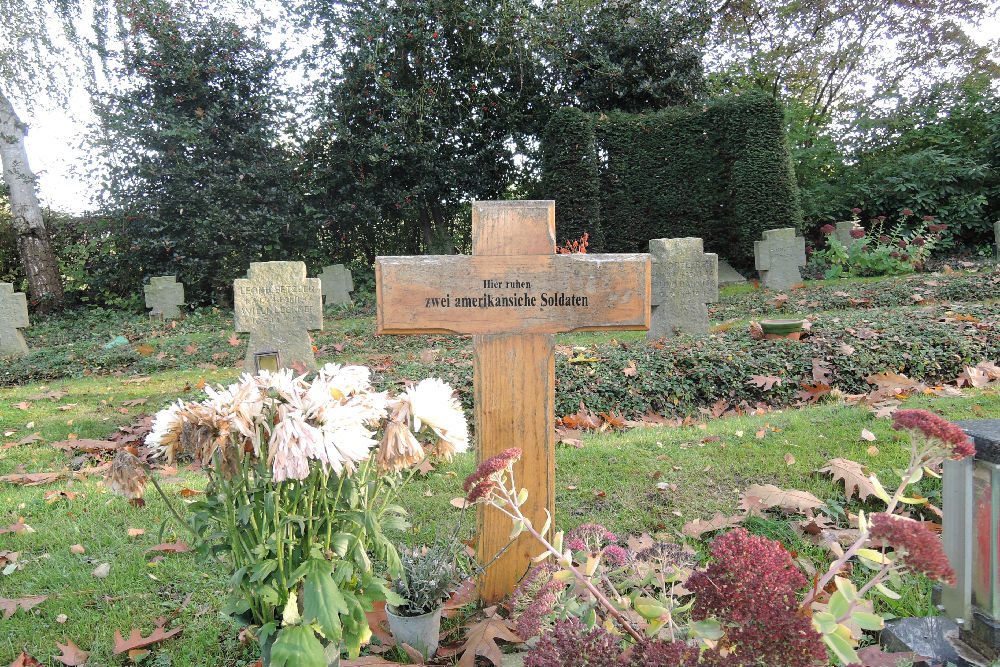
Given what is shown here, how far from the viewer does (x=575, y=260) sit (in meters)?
2.56

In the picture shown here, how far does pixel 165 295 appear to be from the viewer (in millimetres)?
13117

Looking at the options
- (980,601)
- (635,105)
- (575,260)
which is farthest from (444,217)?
(980,601)

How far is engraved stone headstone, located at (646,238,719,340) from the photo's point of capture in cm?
841

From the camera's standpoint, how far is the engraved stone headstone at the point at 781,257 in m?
12.9

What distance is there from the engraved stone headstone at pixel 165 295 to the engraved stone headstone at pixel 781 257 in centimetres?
1219

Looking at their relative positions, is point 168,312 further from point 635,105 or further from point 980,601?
point 980,601

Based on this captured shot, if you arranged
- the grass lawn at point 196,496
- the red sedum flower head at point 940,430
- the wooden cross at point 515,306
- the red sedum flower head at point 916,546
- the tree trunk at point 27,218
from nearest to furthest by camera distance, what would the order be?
1. the red sedum flower head at point 916,546
2. the red sedum flower head at point 940,430
3. the grass lawn at point 196,496
4. the wooden cross at point 515,306
5. the tree trunk at point 27,218

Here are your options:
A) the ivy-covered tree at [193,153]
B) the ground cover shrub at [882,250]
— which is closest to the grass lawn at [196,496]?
the ivy-covered tree at [193,153]

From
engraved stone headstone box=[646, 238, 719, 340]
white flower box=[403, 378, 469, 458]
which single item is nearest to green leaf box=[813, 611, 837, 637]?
white flower box=[403, 378, 469, 458]

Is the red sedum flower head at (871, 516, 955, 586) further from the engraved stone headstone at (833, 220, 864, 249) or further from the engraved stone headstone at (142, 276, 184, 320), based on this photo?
the engraved stone headstone at (833, 220, 864, 249)

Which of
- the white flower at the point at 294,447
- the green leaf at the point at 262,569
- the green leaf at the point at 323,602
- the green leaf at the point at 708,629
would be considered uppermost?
the white flower at the point at 294,447

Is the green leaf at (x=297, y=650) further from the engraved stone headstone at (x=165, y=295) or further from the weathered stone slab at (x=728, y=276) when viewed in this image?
the weathered stone slab at (x=728, y=276)

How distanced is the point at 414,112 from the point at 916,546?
13.8 meters

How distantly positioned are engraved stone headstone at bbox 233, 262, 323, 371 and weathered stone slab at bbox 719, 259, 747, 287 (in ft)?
33.1
